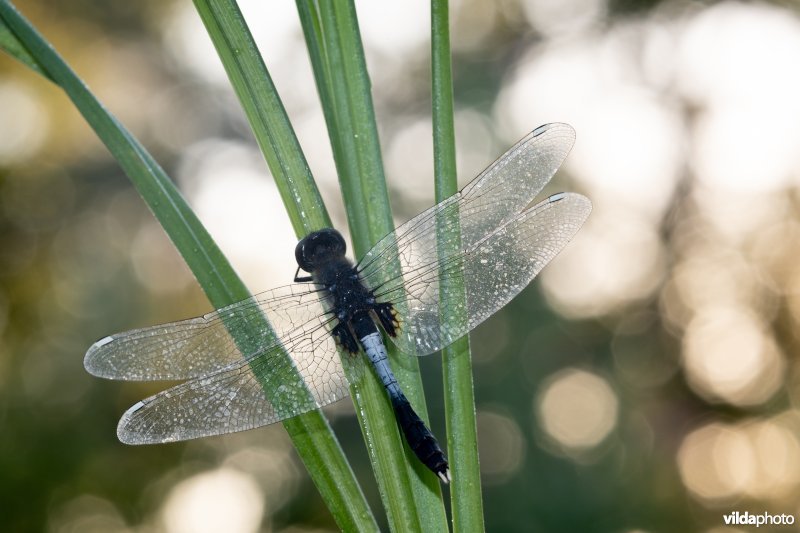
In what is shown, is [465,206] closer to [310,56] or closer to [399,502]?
[310,56]

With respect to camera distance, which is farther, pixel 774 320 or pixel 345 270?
pixel 774 320

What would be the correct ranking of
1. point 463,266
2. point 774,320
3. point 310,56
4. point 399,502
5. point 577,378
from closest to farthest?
point 399,502
point 310,56
point 463,266
point 774,320
point 577,378

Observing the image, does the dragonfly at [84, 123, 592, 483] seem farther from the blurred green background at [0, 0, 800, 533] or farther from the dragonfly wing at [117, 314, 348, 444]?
the blurred green background at [0, 0, 800, 533]

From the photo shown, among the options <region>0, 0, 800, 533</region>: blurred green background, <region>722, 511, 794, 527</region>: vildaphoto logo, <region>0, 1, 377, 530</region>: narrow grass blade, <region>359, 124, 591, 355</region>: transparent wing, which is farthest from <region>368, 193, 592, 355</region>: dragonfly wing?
<region>0, 0, 800, 533</region>: blurred green background

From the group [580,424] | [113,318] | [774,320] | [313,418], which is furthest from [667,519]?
[313,418]

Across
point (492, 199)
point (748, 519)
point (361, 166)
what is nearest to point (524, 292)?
point (748, 519)

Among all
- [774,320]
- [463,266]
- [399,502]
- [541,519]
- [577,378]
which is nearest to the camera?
[399,502]

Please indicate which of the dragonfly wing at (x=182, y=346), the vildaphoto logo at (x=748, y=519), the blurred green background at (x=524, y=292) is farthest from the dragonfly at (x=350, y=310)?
the blurred green background at (x=524, y=292)
